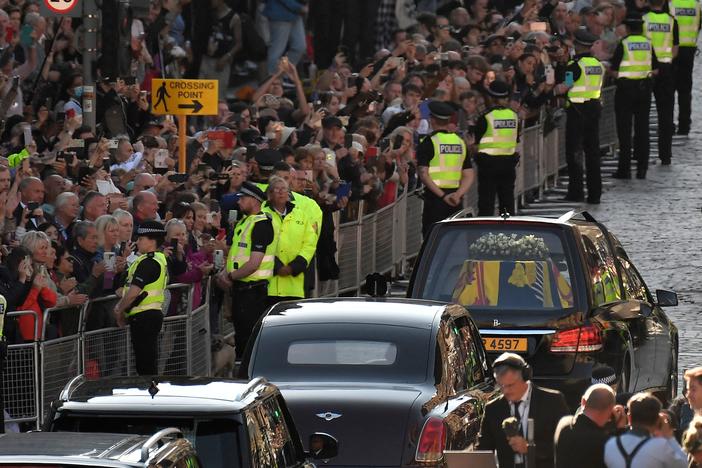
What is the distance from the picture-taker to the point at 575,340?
48.6ft

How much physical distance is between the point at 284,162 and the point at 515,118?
625 cm

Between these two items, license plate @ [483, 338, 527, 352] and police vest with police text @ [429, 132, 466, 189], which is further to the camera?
police vest with police text @ [429, 132, 466, 189]

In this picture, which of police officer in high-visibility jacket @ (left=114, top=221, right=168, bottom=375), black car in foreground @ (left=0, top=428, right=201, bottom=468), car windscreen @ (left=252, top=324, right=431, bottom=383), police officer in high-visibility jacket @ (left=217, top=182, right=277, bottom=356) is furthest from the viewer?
police officer in high-visibility jacket @ (left=217, top=182, right=277, bottom=356)

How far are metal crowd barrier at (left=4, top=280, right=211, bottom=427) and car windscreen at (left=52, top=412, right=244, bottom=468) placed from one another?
17.0 feet

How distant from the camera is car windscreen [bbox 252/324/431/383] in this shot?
1246cm

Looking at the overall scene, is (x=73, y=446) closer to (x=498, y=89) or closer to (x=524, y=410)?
(x=524, y=410)

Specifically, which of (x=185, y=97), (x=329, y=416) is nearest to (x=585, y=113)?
(x=185, y=97)

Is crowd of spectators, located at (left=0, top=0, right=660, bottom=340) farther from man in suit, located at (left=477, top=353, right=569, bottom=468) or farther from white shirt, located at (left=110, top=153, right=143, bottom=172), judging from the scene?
man in suit, located at (left=477, top=353, right=569, bottom=468)

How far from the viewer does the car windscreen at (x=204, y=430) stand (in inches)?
364

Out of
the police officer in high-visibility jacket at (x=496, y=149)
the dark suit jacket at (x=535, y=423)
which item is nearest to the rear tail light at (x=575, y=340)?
the dark suit jacket at (x=535, y=423)

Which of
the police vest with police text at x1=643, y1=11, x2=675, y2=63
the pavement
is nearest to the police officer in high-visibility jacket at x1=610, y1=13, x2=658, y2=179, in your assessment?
the police vest with police text at x1=643, y1=11, x2=675, y2=63

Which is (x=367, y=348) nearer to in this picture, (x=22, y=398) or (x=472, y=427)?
(x=472, y=427)

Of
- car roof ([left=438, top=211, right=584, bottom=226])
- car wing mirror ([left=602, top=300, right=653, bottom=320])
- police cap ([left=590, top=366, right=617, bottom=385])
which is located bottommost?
police cap ([left=590, top=366, right=617, bottom=385])

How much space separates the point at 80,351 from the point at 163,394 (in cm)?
570
